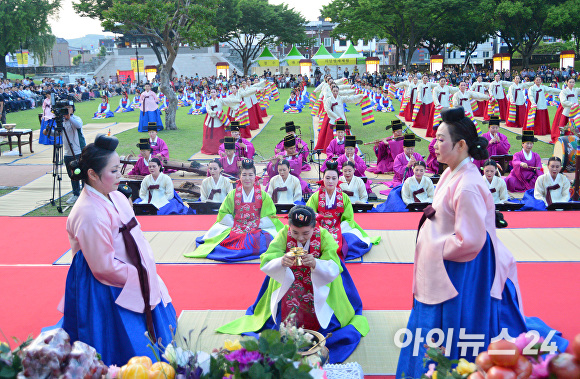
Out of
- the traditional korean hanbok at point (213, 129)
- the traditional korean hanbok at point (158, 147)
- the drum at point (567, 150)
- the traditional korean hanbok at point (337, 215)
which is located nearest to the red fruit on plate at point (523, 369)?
the traditional korean hanbok at point (337, 215)

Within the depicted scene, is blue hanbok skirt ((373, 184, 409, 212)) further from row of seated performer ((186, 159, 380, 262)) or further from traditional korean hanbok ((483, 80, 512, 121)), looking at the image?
traditional korean hanbok ((483, 80, 512, 121))

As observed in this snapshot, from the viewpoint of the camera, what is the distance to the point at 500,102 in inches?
685

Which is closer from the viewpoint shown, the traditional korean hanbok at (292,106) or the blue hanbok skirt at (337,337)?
the blue hanbok skirt at (337,337)

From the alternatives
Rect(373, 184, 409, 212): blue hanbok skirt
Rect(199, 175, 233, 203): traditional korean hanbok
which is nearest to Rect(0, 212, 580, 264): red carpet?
Rect(373, 184, 409, 212): blue hanbok skirt

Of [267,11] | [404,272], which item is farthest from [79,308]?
[267,11]

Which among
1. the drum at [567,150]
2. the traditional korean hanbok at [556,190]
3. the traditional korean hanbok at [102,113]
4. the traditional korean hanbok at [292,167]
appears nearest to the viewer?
the traditional korean hanbok at [556,190]

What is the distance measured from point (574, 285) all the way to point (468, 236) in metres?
2.56

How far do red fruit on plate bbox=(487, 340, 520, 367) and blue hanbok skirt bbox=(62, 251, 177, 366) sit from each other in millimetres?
2183

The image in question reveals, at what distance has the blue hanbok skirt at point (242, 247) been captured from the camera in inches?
223

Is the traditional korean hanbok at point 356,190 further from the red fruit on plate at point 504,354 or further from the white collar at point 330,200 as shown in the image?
the red fruit on plate at point 504,354

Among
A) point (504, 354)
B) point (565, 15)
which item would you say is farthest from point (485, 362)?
point (565, 15)

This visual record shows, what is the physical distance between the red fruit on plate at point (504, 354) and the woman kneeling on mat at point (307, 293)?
2118 millimetres

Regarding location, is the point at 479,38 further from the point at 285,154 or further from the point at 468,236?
the point at 468,236

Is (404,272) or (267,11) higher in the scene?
(267,11)
